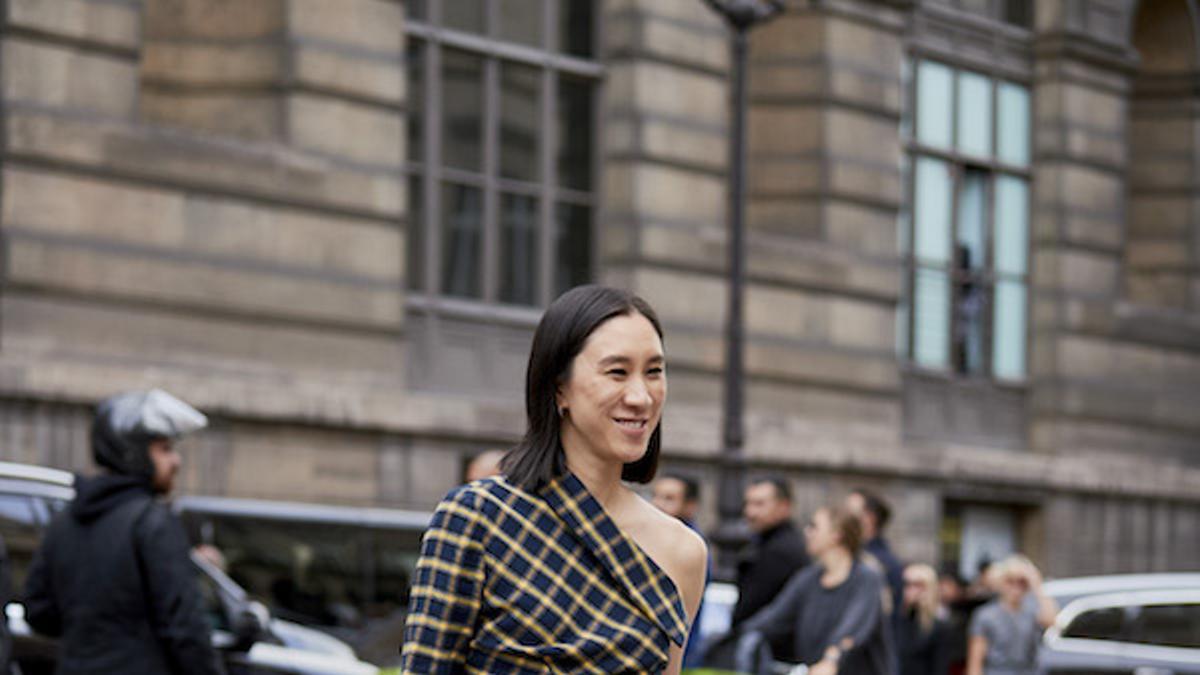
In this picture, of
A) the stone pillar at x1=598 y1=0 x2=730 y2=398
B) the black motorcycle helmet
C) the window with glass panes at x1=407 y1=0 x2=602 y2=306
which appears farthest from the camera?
the stone pillar at x1=598 y1=0 x2=730 y2=398

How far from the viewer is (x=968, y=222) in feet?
95.8

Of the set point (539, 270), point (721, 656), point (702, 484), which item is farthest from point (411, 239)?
point (721, 656)

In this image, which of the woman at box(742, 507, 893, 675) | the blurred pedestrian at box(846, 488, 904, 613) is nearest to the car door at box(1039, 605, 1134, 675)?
the blurred pedestrian at box(846, 488, 904, 613)

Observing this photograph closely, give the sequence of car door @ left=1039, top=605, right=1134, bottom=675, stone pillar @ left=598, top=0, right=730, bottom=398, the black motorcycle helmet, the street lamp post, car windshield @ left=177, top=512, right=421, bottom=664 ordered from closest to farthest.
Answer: the black motorcycle helmet → car windshield @ left=177, top=512, right=421, bottom=664 → car door @ left=1039, top=605, right=1134, bottom=675 → the street lamp post → stone pillar @ left=598, top=0, right=730, bottom=398

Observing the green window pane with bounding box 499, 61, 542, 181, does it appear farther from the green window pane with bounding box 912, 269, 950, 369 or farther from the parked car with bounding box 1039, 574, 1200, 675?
the parked car with bounding box 1039, 574, 1200, 675

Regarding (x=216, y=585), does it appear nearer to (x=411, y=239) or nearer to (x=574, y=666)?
(x=574, y=666)

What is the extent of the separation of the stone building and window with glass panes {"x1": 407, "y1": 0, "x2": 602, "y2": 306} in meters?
0.04

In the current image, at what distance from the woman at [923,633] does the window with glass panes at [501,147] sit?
21.8ft

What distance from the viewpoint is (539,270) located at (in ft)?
78.6

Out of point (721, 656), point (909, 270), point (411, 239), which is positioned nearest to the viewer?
point (721, 656)

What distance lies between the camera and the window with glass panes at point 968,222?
28.4 metres

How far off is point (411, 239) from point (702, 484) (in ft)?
13.1

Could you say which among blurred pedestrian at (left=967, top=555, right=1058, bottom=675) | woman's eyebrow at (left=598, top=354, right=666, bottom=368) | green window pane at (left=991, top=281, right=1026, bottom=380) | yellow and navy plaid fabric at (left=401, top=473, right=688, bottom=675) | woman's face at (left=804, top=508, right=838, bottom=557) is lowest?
blurred pedestrian at (left=967, top=555, right=1058, bottom=675)

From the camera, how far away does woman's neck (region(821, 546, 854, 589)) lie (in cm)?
1219
